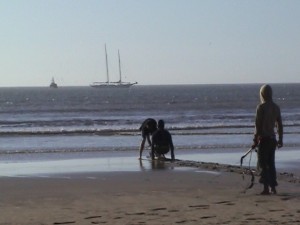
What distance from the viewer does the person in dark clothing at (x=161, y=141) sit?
1518 centimetres

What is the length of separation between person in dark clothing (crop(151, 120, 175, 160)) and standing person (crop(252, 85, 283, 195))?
238 inches

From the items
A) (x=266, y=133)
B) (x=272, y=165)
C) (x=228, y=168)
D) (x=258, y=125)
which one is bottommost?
(x=228, y=168)

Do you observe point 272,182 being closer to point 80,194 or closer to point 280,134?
point 280,134

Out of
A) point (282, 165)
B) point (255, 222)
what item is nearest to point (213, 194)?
point (255, 222)

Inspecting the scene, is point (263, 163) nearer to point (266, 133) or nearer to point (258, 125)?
point (266, 133)

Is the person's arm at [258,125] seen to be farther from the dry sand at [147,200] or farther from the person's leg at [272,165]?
the dry sand at [147,200]

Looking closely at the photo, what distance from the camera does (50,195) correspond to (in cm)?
973

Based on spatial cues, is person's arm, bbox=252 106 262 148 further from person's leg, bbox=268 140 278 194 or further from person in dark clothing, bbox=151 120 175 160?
person in dark clothing, bbox=151 120 175 160

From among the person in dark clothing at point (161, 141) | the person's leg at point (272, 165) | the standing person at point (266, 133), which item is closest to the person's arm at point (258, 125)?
the standing person at point (266, 133)

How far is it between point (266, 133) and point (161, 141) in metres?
6.27

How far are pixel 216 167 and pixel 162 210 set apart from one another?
5.31 m

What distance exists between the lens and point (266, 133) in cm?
916

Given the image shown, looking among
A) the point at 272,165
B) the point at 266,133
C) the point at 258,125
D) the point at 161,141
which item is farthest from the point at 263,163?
the point at 161,141

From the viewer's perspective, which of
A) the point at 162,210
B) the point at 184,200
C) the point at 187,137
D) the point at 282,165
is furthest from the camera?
the point at 187,137
